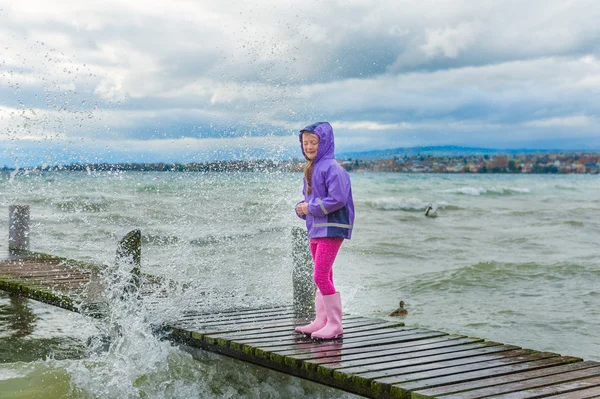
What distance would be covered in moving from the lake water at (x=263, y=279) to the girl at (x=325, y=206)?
843 millimetres

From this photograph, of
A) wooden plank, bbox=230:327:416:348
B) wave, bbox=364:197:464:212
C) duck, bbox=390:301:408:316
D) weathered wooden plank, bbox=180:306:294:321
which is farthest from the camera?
wave, bbox=364:197:464:212

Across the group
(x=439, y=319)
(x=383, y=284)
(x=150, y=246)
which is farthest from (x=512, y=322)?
(x=150, y=246)

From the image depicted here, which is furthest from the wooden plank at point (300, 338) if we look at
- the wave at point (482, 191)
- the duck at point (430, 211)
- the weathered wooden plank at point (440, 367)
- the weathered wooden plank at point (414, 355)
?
the wave at point (482, 191)

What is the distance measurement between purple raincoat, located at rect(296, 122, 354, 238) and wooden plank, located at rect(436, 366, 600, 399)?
1886 millimetres

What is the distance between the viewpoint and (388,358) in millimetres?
5812

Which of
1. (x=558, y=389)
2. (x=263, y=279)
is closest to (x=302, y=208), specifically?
(x=558, y=389)

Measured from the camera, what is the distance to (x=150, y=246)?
1834 centimetres

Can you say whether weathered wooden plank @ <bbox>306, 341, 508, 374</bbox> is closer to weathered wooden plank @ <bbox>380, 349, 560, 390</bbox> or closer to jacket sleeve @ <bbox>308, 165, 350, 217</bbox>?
weathered wooden plank @ <bbox>380, 349, 560, 390</bbox>

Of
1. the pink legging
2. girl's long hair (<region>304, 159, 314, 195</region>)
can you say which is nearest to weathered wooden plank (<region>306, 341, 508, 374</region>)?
the pink legging

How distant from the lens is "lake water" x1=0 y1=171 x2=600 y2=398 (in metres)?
6.89

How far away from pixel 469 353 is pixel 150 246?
13385mm

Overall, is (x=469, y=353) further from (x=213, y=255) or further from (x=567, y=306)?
(x=213, y=255)

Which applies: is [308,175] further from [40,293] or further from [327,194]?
[40,293]

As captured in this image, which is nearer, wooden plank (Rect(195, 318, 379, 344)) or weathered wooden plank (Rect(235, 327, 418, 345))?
weathered wooden plank (Rect(235, 327, 418, 345))
